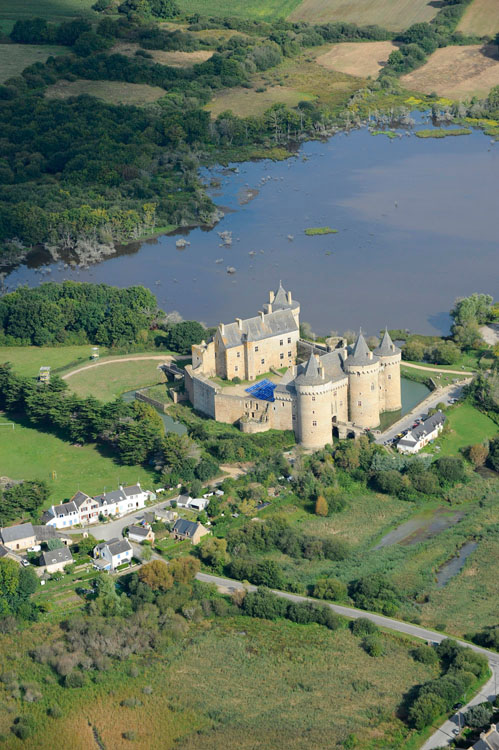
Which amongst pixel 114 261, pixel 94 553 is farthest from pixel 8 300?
pixel 94 553

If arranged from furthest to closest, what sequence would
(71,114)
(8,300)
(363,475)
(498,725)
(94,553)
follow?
(71,114) → (8,300) → (363,475) → (94,553) → (498,725)

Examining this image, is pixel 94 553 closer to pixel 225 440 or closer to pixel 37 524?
pixel 37 524

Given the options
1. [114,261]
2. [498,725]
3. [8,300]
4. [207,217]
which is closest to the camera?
[498,725]

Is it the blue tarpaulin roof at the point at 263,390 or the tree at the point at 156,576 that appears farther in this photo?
the blue tarpaulin roof at the point at 263,390

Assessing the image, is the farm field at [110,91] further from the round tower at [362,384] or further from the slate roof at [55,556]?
the slate roof at [55,556]

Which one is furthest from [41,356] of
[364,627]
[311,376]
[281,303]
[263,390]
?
[364,627]

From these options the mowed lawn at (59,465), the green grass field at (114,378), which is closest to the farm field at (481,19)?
the green grass field at (114,378)
